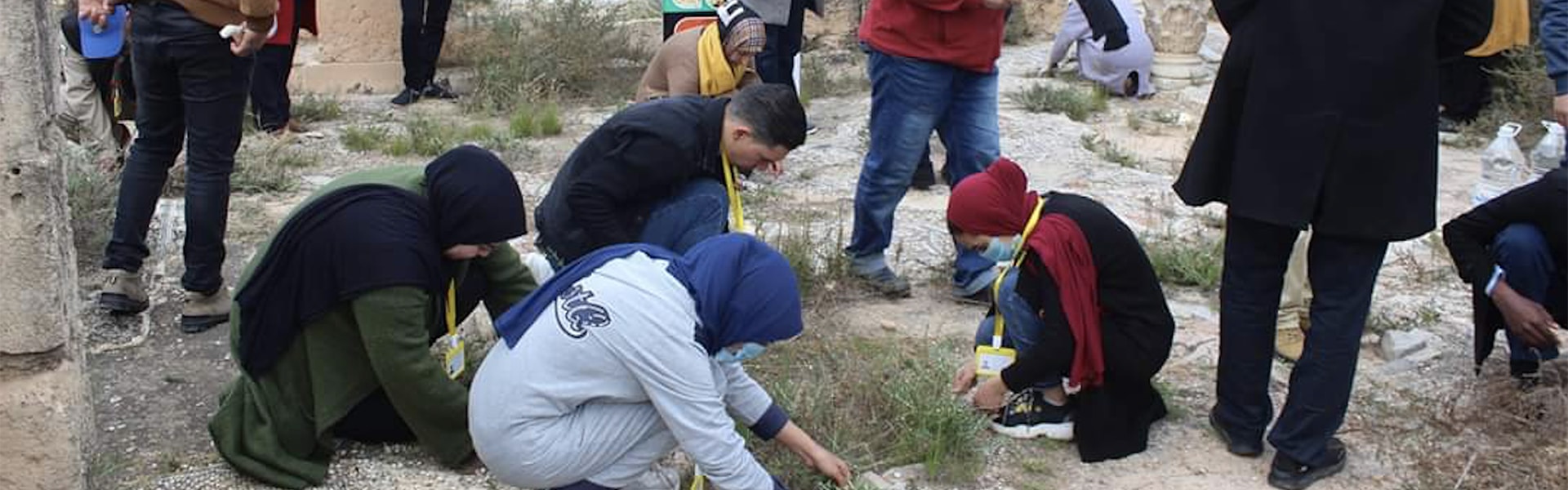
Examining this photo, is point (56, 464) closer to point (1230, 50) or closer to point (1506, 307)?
point (1230, 50)

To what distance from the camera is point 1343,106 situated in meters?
3.30

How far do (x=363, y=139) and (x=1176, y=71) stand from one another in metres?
5.17

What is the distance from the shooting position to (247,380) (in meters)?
3.63

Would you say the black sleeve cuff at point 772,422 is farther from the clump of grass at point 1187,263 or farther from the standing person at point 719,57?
the standing person at point 719,57

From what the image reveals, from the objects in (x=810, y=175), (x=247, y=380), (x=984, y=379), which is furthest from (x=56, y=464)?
(x=810, y=175)

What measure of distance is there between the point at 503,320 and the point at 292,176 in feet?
12.5

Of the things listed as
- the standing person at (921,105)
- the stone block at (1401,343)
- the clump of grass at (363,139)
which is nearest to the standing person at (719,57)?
the standing person at (921,105)

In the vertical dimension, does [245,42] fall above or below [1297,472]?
above

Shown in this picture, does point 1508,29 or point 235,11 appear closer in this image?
point 235,11

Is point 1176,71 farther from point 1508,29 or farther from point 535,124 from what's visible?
point 535,124

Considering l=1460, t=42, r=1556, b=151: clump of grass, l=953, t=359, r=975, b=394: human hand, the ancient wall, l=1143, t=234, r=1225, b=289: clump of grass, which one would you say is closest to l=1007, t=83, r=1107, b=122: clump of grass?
l=1460, t=42, r=1556, b=151: clump of grass

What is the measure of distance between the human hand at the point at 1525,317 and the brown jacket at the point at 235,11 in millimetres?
3432

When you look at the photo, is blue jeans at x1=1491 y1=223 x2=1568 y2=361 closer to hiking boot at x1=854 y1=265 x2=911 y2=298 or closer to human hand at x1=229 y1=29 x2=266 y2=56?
hiking boot at x1=854 y1=265 x2=911 y2=298

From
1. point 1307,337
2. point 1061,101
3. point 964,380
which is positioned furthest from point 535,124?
point 1307,337
